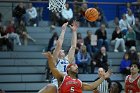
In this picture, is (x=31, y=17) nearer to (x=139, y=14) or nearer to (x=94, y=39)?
(x=94, y=39)

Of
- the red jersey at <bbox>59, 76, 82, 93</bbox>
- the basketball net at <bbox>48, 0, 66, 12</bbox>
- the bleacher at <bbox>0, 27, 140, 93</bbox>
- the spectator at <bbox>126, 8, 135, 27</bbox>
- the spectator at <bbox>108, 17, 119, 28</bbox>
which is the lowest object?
the bleacher at <bbox>0, 27, 140, 93</bbox>

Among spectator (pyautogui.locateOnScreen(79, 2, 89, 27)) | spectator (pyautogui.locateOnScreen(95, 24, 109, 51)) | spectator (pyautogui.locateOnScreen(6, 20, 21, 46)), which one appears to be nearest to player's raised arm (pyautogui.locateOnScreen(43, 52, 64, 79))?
spectator (pyautogui.locateOnScreen(6, 20, 21, 46))

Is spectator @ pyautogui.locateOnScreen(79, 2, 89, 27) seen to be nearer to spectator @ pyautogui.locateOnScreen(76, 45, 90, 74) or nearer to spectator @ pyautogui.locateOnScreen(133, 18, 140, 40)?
spectator @ pyautogui.locateOnScreen(133, 18, 140, 40)

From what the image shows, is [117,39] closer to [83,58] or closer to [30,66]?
[83,58]

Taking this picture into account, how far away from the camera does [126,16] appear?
17438 mm

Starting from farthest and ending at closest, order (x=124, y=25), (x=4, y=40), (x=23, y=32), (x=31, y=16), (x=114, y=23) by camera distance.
Answer: (x=114, y=23) → (x=124, y=25) → (x=31, y=16) → (x=23, y=32) → (x=4, y=40)

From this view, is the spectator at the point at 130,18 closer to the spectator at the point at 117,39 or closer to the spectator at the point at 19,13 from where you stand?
the spectator at the point at 117,39

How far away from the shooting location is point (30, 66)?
590 inches

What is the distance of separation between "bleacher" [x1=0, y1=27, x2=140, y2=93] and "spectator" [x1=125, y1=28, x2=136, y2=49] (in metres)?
0.47

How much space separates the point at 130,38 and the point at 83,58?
8.68 ft

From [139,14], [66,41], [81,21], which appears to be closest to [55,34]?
[66,41]

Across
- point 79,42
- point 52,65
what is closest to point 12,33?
point 79,42

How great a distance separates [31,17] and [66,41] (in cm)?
160

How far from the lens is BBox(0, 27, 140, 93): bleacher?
45.9ft
